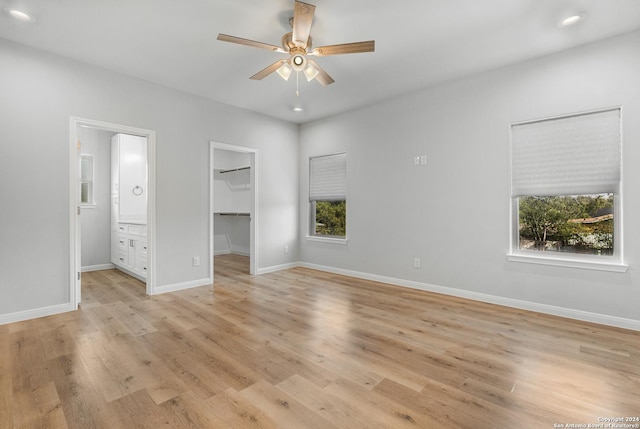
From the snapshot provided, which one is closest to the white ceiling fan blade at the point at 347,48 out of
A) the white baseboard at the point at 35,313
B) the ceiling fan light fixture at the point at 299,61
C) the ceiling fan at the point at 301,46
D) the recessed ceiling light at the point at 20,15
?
the ceiling fan at the point at 301,46

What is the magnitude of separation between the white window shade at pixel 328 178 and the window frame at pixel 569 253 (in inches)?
98.7

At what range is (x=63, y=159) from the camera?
10.9ft

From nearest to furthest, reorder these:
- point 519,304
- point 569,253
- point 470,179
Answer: point 569,253
point 519,304
point 470,179

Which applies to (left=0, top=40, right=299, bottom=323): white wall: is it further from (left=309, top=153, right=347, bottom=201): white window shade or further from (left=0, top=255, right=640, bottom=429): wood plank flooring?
(left=309, top=153, right=347, bottom=201): white window shade

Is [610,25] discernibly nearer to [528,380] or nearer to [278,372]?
[528,380]

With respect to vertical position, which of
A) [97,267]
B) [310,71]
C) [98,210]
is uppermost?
[310,71]

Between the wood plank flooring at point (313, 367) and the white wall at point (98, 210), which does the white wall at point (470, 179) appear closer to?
the wood plank flooring at point (313, 367)

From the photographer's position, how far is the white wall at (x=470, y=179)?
291cm

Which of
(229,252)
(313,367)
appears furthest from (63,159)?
(229,252)

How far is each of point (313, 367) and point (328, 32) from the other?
2.87 m

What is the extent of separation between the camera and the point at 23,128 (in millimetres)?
3076

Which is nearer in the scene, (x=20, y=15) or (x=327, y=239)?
(x=20, y=15)

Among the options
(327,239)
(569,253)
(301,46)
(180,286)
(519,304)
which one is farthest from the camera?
(327,239)

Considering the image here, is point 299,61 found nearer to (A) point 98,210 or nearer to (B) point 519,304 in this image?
(B) point 519,304
